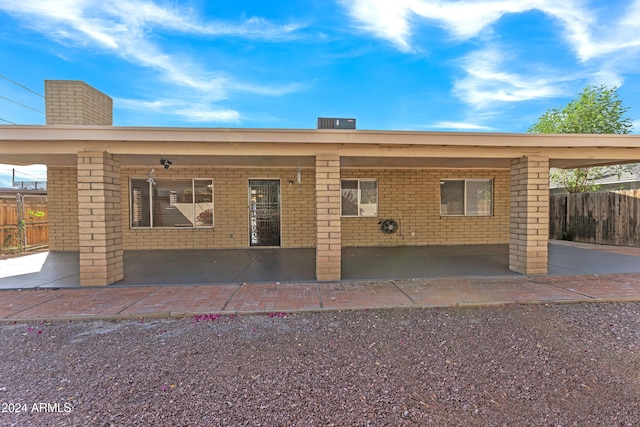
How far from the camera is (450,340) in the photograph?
2.95 meters

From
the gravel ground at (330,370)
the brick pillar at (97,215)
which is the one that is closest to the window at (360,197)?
the gravel ground at (330,370)

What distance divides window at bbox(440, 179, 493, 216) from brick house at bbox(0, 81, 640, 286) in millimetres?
32

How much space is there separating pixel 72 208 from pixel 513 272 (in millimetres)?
11296

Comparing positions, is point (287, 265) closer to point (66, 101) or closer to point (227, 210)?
point (227, 210)

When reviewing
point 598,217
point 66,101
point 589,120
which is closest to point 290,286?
point 66,101

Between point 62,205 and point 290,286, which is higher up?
point 62,205

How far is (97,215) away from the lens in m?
4.77

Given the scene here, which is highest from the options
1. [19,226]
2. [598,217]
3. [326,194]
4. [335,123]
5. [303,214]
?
[335,123]

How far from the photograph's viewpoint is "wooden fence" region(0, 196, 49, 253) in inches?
335

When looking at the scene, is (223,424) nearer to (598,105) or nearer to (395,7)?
(395,7)

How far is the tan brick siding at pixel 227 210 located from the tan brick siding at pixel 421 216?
1414mm

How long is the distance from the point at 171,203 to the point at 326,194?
5955 mm

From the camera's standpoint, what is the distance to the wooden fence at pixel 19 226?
27.9 ft

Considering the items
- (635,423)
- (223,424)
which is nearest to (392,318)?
(635,423)
